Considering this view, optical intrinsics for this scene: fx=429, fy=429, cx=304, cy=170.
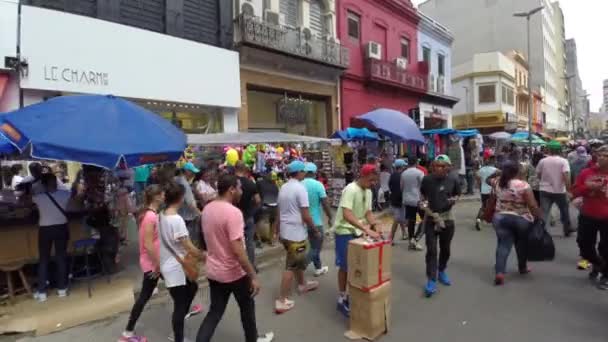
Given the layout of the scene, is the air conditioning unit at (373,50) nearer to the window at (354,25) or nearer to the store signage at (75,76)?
the window at (354,25)

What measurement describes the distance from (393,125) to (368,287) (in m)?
7.32

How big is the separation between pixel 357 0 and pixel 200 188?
43.8ft

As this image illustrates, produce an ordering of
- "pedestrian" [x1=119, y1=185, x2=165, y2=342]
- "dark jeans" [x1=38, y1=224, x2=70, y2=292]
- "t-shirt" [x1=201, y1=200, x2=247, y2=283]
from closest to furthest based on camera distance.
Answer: "t-shirt" [x1=201, y1=200, x2=247, y2=283] → "pedestrian" [x1=119, y1=185, x2=165, y2=342] → "dark jeans" [x1=38, y1=224, x2=70, y2=292]

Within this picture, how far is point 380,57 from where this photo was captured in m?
19.2

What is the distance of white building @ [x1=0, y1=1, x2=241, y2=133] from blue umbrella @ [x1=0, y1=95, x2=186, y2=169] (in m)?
3.69

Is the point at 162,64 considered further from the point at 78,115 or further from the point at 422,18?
the point at 422,18

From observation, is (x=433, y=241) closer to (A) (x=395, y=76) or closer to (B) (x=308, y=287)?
(B) (x=308, y=287)

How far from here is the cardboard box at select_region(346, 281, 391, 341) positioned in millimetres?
4238

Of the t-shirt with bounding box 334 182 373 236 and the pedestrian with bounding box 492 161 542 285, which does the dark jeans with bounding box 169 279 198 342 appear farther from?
the pedestrian with bounding box 492 161 542 285

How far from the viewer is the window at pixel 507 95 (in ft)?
117

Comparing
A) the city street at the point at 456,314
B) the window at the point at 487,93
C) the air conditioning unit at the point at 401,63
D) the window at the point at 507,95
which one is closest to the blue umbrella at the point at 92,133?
the city street at the point at 456,314

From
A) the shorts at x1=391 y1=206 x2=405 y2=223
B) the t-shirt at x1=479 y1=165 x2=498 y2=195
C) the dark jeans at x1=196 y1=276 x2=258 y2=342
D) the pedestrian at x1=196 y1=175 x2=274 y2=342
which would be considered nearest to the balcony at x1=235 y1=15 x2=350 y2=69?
the shorts at x1=391 y1=206 x2=405 y2=223

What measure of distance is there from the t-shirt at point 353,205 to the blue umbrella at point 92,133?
2.42m

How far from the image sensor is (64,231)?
5793 millimetres
